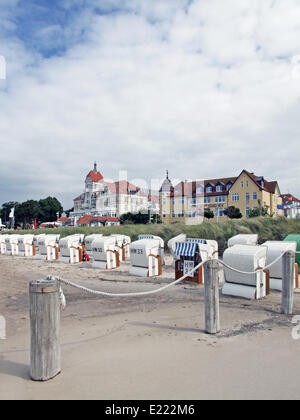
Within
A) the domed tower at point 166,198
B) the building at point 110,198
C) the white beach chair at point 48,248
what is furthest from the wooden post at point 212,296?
the building at point 110,198

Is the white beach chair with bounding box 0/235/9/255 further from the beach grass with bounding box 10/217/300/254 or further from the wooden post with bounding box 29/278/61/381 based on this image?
the wooden post with bounding box 29/278/61/381

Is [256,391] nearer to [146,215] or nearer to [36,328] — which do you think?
[36,328]

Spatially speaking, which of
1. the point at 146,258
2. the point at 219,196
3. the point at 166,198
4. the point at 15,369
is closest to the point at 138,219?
the point at 166,198

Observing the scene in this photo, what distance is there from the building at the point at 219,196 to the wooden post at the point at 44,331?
148 ft

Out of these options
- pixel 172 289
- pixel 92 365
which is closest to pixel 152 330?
pixel 92 365

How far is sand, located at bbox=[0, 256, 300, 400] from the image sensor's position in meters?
3.19

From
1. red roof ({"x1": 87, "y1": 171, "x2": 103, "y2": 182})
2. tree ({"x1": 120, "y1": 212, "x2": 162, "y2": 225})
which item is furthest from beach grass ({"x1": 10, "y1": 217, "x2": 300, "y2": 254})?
red roof ({"x1": 87, "y1": 171, "x2": 103, "y2": 182})

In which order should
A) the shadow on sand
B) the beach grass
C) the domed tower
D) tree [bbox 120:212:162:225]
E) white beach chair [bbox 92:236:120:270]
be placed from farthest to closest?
1. the domed tower
2. tree [bbox 120:212:162:225]
3. the beach grass
4. white beach chair [bbox 92:236:120:270]
5. the shadow on sand

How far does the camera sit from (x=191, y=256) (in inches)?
428

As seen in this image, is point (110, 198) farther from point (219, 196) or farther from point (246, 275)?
point (246, 275)

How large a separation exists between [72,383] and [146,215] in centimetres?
4822

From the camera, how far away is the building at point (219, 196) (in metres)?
50.9

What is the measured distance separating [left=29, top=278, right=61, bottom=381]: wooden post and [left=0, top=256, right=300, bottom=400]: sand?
13 centimetres

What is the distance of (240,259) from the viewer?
26.4 feet
